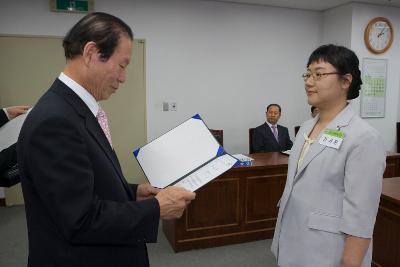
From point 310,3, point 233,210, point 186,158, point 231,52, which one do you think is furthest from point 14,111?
point 310,3

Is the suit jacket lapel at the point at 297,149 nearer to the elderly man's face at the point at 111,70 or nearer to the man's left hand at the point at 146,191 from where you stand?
the man's left hand at the point at 146,191

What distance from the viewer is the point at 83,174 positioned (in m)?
0.84

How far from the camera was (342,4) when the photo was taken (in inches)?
194

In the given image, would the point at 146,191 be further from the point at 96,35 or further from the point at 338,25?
the point at 338,25

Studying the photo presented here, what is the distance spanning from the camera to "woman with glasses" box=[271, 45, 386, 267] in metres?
1.17

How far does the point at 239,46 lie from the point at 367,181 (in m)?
4.11

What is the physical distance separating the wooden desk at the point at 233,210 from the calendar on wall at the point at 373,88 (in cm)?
262

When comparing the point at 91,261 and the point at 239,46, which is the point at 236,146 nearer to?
the point at 239,46

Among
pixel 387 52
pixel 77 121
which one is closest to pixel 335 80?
pixel 77 121

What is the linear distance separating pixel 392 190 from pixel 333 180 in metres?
1.36

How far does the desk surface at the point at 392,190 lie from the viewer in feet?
6.93

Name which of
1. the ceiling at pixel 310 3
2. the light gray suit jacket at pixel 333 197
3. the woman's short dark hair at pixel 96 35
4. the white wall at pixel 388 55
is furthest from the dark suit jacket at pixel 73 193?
the white wall at pixel 388 55

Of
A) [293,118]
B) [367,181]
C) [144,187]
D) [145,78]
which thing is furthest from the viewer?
[293,118]

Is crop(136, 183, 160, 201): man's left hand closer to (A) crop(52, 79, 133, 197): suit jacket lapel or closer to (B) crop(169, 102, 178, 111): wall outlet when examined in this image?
(A) crop(52, 79, 133, 197): suit jacket lapel
